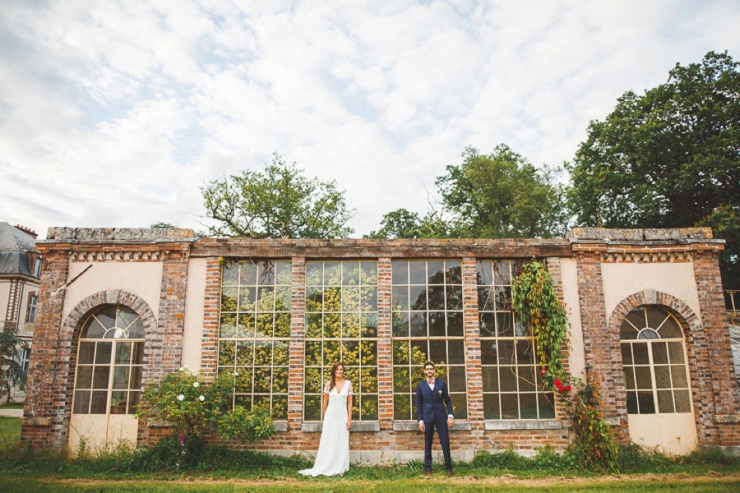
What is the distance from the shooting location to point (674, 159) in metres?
21.9

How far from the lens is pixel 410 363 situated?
9188 millimetres

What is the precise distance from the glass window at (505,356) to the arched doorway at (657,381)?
68.5 inches

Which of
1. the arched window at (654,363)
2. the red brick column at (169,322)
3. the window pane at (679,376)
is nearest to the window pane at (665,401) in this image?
the arched window at (654,363)

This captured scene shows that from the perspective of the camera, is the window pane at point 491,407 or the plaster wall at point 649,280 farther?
the plaster wall at point 649,280

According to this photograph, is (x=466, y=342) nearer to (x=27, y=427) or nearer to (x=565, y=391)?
(x=565, y=391)

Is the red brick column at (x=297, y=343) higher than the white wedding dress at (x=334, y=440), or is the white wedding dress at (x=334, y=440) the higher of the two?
the red brick column at (x=297, y=343)

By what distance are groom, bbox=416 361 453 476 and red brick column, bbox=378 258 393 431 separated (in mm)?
743

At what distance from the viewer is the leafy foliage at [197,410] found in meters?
8.22

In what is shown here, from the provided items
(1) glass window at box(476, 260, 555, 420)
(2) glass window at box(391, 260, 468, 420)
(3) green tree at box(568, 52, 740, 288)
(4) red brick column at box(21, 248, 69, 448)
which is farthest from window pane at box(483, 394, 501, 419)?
(3) green tree at box(568, 52, 740, 288)

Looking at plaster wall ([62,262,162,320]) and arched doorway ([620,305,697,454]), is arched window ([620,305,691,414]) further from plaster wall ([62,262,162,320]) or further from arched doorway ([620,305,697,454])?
plaster wall ([62,262,162,320])

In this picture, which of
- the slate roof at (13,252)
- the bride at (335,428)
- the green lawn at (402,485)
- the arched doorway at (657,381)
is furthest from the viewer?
the slate roof at (13,252)

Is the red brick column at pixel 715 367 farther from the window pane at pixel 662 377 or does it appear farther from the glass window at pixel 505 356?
the glass window at pixel 505 356

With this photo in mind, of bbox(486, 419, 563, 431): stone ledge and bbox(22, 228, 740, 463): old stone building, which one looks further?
bbox(22, 228, 740, 463): old stone building

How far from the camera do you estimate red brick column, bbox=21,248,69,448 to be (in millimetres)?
8711
